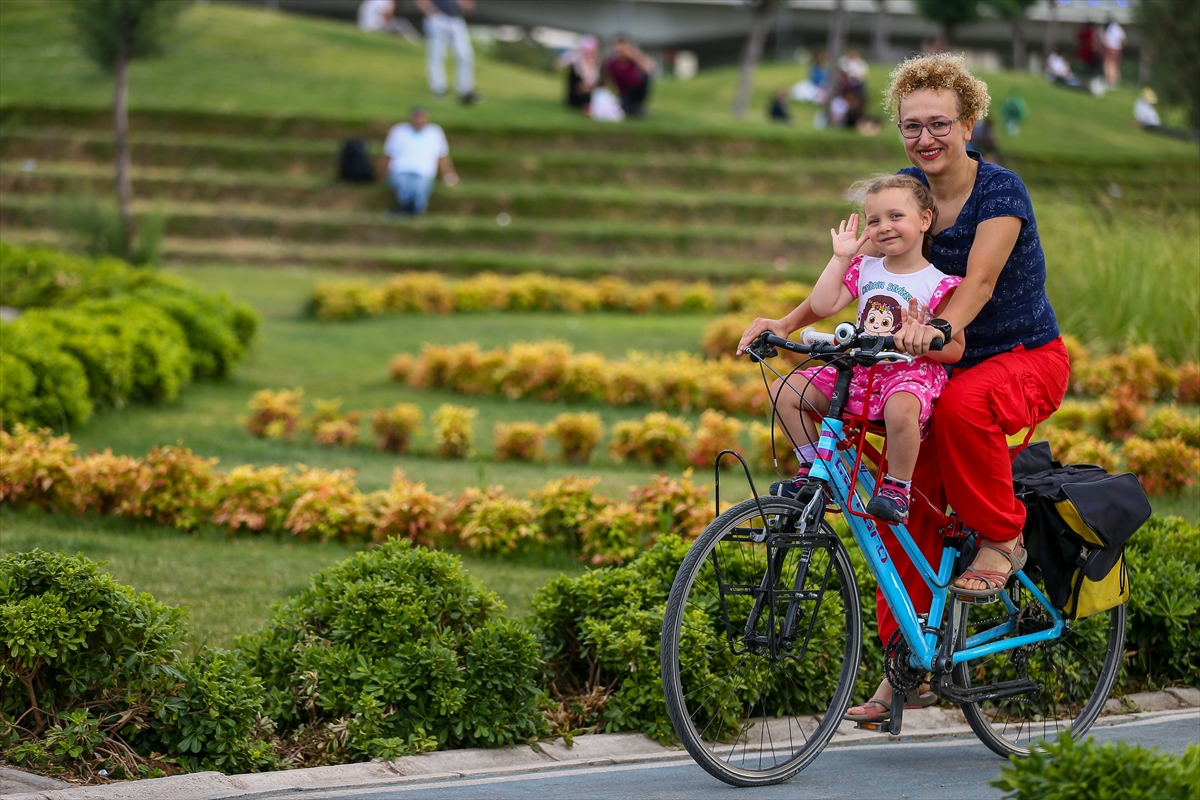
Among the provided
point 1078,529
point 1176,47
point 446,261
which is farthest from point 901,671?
point 446,261

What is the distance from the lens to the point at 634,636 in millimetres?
4262

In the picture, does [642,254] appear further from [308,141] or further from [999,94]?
[999,94]

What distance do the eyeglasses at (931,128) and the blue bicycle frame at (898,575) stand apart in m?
0.92

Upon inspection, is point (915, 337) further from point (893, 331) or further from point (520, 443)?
point (520, 443)

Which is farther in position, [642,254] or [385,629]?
[642,254]

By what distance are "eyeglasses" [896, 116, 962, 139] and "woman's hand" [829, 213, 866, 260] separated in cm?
29

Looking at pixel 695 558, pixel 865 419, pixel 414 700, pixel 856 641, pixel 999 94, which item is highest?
pixel 999 94

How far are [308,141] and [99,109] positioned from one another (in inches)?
171

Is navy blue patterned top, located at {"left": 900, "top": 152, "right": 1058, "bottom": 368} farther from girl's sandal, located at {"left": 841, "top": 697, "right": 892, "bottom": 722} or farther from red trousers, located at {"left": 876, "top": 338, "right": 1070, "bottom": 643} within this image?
girl's sandal, located at {"left": 841, "top": 697, "right": 892, "bottom": 722}

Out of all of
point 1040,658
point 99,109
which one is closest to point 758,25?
point 99,109

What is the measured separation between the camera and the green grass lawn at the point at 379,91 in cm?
2570

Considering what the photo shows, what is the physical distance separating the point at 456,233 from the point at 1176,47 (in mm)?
11587

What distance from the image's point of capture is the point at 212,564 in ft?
20.6

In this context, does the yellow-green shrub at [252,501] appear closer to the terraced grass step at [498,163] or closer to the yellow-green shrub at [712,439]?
the yellow-green shrub at [712,439]
